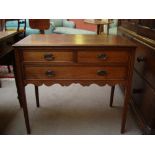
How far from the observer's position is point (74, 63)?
1241 millimetres

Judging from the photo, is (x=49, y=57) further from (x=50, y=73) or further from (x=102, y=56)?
(x=102, y=56)

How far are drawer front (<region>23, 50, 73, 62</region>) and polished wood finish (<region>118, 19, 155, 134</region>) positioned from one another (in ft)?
2.00

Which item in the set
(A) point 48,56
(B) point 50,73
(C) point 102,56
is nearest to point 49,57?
(A) point 48,56

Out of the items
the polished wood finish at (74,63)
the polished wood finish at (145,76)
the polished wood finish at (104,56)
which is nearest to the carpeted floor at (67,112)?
the polished wood finish at (145,76)

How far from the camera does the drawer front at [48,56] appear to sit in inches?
47.7

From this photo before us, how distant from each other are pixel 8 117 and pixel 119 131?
1.09 metres

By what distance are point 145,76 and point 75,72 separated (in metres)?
0.59

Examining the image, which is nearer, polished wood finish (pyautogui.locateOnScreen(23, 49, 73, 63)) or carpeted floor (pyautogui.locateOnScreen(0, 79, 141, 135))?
polished wood finish (pyautogui.locateOnScreen(23, 49, 73, 63))

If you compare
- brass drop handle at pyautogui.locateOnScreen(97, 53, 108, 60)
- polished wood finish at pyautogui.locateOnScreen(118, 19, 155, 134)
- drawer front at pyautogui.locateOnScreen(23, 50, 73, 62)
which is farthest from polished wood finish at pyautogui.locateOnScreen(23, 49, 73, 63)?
polished wood finish at pyautogui.locateOnScreen(118, 19, 155, 134)

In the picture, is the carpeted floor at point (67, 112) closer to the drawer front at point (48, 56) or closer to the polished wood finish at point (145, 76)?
the polished wood finish at point (145, 76)

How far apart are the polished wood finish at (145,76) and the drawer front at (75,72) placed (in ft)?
0.76

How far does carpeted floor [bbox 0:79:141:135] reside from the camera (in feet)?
5.19

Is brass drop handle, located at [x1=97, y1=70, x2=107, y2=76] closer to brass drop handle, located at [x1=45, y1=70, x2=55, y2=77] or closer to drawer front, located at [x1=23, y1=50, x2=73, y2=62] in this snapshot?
drawer front, located at [x1=23, y1=50, x2=73, y2=62]
